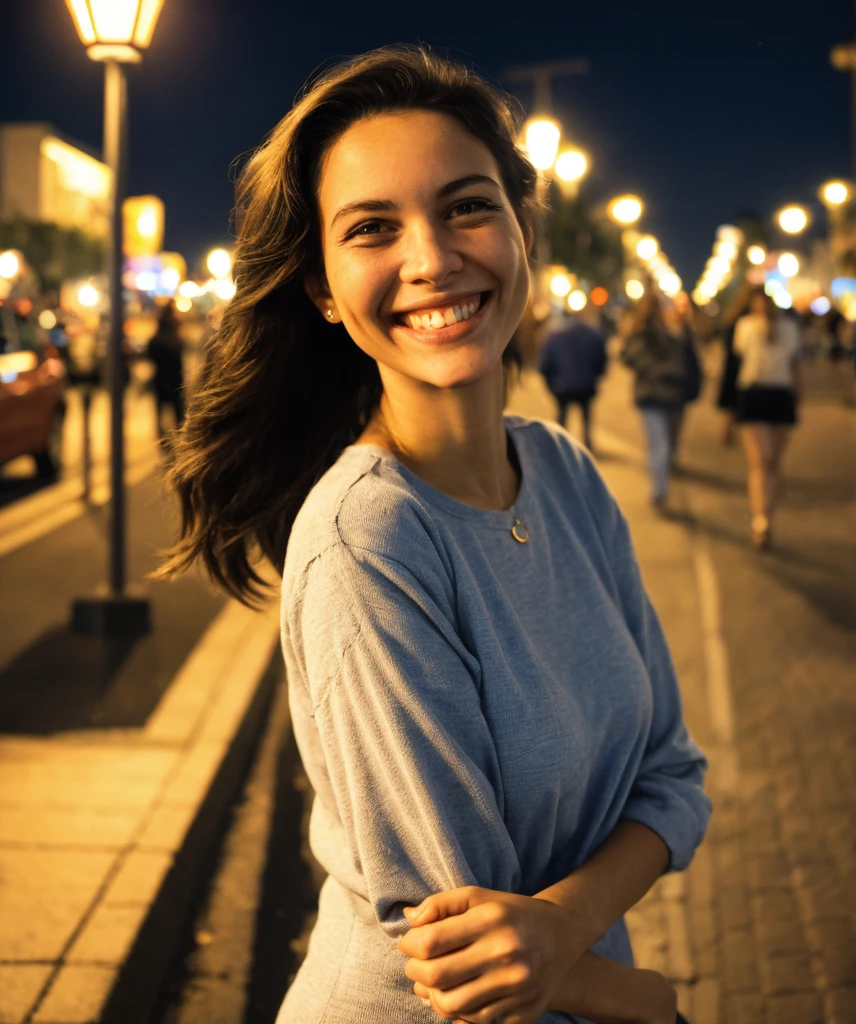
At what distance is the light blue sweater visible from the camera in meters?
1.51

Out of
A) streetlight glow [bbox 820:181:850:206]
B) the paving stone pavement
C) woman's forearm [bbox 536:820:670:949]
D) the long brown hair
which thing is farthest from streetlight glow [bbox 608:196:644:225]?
woman's forearm [bbox 536:820:670:949]

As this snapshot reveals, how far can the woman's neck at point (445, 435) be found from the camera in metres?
1.88

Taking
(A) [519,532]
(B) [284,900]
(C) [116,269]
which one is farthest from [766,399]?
(A) [519,532]

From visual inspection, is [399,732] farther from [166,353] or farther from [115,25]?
[166,353]

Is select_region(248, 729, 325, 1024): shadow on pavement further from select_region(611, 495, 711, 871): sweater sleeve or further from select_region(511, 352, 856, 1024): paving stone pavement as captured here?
select_region(611, 495, 711, 871): sweater sleeve

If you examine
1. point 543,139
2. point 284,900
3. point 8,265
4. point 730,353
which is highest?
point 543,139

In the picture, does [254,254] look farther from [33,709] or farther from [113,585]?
[113,585]

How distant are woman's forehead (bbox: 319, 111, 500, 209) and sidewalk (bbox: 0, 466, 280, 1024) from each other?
1.74 meters

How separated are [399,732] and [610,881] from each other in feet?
1.33

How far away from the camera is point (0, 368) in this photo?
45.8 feet

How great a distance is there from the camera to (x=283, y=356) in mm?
2062

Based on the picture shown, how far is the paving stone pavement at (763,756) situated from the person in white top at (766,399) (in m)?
0.46

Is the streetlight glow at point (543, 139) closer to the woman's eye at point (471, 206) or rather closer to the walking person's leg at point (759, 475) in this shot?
the walking person's leg at point (759, 475)

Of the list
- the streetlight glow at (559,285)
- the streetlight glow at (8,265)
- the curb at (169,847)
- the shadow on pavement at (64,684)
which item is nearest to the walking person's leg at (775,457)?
the curb at (169,847)
